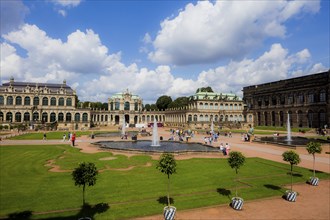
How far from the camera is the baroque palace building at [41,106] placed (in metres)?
89.3

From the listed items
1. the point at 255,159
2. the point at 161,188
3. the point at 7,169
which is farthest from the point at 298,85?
the point at 7,169

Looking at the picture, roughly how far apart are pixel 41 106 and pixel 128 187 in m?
89.2

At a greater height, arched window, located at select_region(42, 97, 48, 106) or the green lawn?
arched window, located at select_region(42, 97, 48, 106)

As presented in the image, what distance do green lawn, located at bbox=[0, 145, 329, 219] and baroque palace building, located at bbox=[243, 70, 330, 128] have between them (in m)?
67.8

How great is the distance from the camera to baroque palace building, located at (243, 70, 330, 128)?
262ft

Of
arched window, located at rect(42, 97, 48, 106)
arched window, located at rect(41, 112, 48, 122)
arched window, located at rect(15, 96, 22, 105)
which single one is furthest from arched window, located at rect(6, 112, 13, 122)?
arched window, located at rect(42, 97, 48, 106)

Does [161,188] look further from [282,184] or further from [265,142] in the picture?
[265,142]

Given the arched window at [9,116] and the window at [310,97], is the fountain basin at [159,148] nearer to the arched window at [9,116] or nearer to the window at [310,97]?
the window at [310,97]

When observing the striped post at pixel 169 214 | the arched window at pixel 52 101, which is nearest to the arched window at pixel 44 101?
the arched window at pixel 52 101

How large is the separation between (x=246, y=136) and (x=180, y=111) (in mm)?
62669

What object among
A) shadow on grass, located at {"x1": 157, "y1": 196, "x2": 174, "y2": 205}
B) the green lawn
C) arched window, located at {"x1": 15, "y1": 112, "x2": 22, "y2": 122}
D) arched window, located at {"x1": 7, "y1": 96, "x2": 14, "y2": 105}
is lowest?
shadow on grass, located at {"x1": 157, "y1": 196, "x2": 174, "y2": 205}

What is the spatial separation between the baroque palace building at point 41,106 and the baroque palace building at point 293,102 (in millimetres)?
76690

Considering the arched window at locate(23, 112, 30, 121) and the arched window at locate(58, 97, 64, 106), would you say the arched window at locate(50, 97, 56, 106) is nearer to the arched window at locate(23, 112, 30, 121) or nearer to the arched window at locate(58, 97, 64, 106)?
the arched window at locate(58, 97, 64, 106)

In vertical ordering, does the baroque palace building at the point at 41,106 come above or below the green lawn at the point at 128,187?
above
